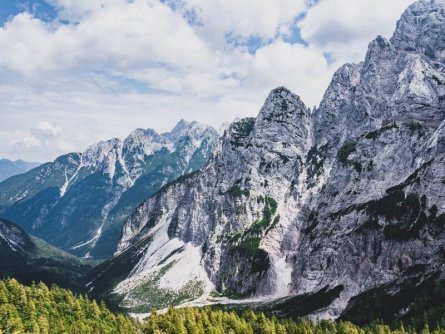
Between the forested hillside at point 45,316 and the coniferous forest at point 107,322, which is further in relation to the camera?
the coniferous forest at point 107,322

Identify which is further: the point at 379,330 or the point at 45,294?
the point at 45,294

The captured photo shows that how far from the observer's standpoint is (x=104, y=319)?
647ft

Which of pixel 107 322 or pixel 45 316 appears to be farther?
pixel 107 322

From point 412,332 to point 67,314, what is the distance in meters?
128

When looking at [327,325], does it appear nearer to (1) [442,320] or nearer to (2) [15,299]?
(1) [442,320]

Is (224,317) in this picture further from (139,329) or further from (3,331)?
(3,331)

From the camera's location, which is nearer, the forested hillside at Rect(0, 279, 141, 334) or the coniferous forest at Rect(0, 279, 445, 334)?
the forested hillside at Rect(0, 279, 141, 334)

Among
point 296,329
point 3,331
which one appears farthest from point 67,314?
point 296,329

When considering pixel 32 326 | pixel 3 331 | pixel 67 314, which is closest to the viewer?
pixel 3 331

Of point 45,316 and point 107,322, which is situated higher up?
point 45,316

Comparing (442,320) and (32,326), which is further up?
(32,326)

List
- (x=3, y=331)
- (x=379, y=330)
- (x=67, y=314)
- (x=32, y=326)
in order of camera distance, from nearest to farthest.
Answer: (x=3, y=331) → (x=32, y=326) → (x=379, y=330) → (x=67, y=314)

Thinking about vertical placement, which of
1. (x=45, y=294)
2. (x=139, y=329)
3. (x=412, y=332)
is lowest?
(x=412, y=332)

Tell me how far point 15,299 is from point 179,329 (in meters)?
61.6
